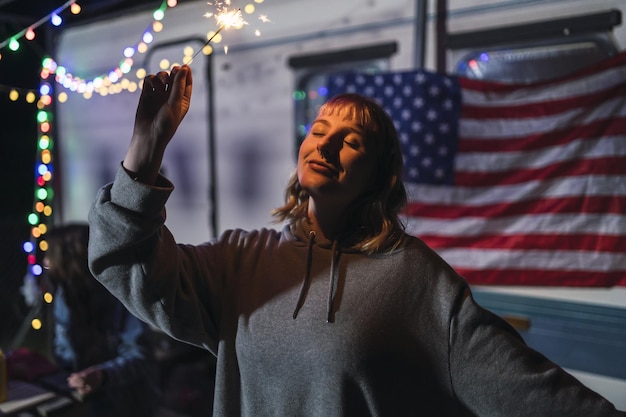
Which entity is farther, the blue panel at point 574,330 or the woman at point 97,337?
the blue panel at point 574,330

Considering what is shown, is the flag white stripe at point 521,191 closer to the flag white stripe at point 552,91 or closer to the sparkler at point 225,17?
the flag white stripe at point 552,91

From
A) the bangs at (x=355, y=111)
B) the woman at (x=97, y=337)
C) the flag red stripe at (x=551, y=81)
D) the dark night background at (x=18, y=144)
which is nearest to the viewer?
the bangs at (x=355, y=111)

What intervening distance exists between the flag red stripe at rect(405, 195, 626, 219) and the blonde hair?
152 cm

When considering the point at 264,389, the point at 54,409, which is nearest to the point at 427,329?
the point at 264,389

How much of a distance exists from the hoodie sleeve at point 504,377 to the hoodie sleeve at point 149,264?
0.59 metres

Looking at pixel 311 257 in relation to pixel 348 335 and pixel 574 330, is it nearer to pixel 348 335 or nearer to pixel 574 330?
pixel 348 335

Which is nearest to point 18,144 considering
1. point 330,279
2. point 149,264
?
point 149,264

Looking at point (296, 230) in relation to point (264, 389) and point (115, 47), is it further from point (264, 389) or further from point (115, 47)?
point (115, 47)

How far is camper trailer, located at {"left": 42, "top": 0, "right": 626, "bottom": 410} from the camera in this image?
2.96 meters

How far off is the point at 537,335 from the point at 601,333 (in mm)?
346

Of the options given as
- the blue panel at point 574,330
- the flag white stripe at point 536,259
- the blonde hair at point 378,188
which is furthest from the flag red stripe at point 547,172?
the blonde hair at point 378,188

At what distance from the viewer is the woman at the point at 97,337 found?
99.2 inches

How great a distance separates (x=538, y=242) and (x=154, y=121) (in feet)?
8.71

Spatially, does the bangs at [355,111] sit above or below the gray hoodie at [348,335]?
above
